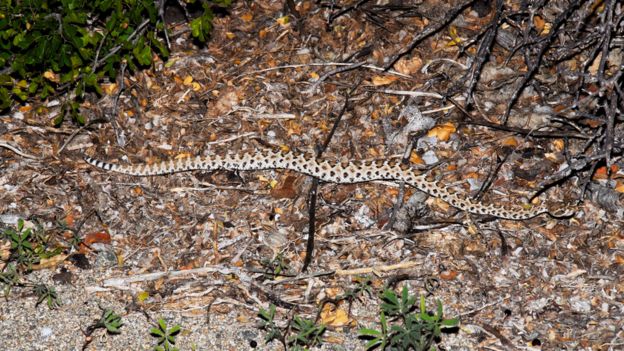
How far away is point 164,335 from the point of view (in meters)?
6.62

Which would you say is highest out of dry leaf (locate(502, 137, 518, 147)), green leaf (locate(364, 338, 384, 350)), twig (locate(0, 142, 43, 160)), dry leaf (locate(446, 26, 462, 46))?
dry leaf (locate(446, 26, 462, 46))

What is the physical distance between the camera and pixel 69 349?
22.2 ft

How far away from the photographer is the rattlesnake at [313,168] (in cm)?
816

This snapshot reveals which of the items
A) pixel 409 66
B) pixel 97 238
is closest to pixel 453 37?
pixel 409 66

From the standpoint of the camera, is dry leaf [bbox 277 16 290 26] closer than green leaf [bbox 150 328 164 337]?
No

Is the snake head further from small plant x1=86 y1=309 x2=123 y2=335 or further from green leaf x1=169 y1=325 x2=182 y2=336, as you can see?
small plant x1=86 y1=309 x2=123 y2=335

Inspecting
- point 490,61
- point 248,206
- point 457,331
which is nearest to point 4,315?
point 248,206

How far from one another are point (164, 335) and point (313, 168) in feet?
9.05

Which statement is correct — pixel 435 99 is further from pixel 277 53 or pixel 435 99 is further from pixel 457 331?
pixel 457 331

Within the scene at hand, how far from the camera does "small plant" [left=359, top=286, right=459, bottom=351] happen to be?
630 centimetres

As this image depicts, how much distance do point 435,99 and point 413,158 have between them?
976 mm

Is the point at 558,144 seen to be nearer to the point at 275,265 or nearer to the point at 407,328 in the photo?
the point at 407,328

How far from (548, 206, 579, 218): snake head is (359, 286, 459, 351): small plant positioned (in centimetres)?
199

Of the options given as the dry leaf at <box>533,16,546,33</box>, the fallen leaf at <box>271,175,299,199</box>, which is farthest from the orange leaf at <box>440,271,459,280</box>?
the dry leaf at <box>533,16,546,33</box>
